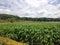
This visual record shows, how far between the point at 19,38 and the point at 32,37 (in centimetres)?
160

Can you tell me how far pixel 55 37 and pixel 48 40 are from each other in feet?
3.89

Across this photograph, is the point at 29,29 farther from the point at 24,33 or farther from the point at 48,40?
the point at 48,40

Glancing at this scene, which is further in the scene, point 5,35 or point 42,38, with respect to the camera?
point 5,35

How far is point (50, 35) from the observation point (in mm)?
18219

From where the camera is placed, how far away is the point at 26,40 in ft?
57.4

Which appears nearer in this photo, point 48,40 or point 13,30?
point 48,40

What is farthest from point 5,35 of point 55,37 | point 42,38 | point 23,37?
point 55,37

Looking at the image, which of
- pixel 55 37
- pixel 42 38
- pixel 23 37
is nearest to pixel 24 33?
pixel 23 37

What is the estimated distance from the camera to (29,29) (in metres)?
18.8

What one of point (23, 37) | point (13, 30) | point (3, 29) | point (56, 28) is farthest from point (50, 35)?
point (3, 29)

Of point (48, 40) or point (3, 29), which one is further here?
point (3, 29)

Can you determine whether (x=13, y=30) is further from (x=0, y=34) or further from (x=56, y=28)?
(x=56, y=28)

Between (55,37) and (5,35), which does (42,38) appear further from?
(5,35)

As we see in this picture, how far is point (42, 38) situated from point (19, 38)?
2686 mm
